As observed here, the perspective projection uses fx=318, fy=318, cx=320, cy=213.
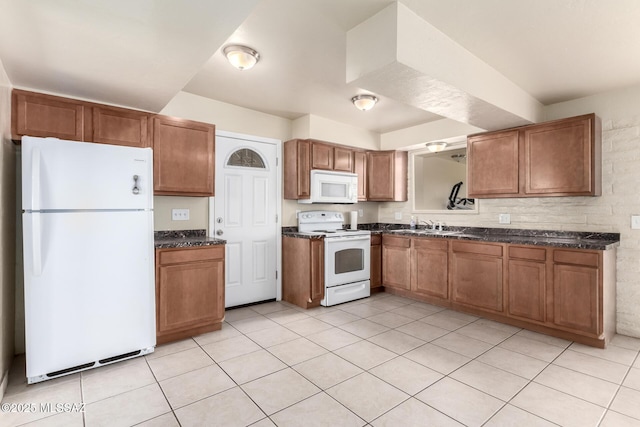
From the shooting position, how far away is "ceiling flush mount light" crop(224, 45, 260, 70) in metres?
2.45

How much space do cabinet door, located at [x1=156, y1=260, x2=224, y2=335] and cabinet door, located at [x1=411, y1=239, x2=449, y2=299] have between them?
96.8 inches

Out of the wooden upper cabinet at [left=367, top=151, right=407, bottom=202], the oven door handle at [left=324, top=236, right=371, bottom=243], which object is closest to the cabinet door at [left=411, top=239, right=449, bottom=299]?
the oven door handle at [left=324, top=236, right=371, bottom=243]

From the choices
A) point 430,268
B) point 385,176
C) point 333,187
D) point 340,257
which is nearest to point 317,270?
point 340,257

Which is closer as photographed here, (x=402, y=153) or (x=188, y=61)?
(x=188, y=61)

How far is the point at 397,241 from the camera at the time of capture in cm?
441

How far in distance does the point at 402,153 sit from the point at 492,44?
273cm

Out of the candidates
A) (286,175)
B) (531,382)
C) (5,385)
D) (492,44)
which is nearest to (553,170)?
(492,44)

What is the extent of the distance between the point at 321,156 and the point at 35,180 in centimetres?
292

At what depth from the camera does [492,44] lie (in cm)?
234

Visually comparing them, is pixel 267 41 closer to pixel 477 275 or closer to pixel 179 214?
pixel 179 214

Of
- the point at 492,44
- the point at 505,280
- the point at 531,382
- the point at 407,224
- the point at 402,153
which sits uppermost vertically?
the point at 492,44

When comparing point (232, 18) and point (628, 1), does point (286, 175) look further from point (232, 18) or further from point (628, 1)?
point (628, 1)

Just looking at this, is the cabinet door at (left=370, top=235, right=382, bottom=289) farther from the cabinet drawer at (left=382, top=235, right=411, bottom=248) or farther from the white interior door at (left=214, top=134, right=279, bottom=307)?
the white interior door at (left=214, top=134, right=279, bottom=307)

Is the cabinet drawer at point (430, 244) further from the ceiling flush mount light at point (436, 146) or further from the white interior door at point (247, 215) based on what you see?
the white interior door at point (247, 215)
